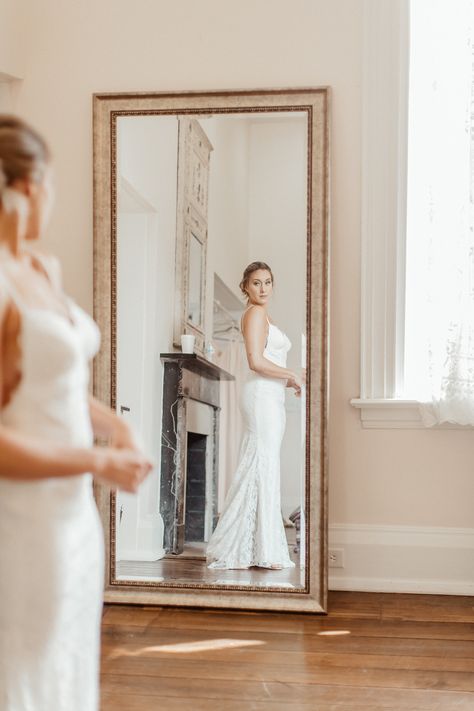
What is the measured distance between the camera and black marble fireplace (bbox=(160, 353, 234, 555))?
396cm

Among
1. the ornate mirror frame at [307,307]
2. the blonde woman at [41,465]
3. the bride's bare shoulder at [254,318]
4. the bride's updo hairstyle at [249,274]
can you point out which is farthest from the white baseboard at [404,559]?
the blonde woman at [41,465]

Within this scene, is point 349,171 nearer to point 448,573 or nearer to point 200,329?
point 200,329

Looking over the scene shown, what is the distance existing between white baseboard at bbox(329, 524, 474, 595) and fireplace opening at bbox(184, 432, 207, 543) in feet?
2.07

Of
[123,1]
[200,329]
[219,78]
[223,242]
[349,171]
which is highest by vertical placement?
[123,1]

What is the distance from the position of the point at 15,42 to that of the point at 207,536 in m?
2.40

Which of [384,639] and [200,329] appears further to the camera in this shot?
[200,329]

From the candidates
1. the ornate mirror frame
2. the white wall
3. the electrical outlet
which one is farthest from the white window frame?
the white wall

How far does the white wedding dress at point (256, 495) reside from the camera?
3.93 metres

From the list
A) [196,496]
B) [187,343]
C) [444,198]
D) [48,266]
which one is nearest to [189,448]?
[196,496]

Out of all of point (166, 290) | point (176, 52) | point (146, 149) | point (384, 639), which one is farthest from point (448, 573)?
point (176, 52)

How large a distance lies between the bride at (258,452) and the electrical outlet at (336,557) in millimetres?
304

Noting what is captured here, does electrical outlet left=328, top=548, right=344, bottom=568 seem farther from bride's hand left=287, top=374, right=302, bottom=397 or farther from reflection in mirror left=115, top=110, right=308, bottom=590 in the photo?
bride's hand left=287, top=374, right=302, bottom=397

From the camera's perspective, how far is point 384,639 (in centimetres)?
345

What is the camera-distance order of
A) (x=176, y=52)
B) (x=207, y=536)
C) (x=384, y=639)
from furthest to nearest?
1. (x=176, y=52)
2. (x=207, y=536)
3. (x=384, y=639)
